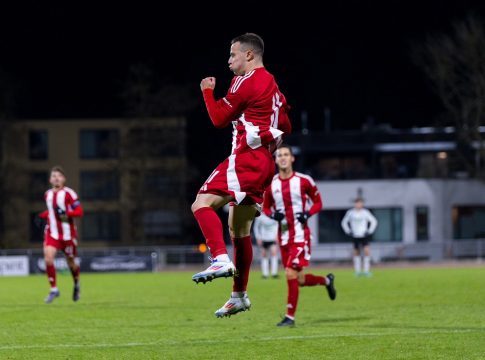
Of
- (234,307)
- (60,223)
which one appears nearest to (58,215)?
(60,223)

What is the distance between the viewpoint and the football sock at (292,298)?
15359 millimetres

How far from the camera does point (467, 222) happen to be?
210ft

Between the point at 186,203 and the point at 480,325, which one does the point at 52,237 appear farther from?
the point at 186,203

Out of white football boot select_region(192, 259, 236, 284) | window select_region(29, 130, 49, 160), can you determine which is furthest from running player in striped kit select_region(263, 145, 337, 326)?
window select_region(29, 130, 49, 160)

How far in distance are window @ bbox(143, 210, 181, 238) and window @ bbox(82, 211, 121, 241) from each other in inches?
136

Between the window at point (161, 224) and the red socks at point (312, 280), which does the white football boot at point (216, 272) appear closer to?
the red socks at point (312, 280)

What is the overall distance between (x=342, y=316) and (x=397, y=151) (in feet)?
164

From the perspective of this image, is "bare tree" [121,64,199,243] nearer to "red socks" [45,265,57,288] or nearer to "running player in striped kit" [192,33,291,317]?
"red socks" [45,265,57,288]

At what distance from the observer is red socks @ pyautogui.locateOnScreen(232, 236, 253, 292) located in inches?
416

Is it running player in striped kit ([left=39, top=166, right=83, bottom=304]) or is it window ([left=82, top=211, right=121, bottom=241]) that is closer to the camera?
running player in striped kit ([left=39, top=166, right=83, bottom=304])

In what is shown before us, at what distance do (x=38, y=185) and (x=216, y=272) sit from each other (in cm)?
6772

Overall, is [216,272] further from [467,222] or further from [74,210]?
[467,222]

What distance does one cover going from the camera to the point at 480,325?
567 inches

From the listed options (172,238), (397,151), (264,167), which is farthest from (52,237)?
(172,238)
